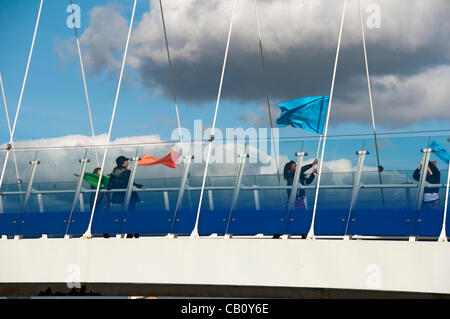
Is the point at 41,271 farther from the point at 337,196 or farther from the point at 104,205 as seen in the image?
the point at 337,196

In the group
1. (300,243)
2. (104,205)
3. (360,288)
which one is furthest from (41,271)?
(360,288)

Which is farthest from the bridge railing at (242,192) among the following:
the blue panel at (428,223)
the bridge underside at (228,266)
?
the bridge underside at (228,266)

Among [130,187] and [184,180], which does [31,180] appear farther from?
[184,180]

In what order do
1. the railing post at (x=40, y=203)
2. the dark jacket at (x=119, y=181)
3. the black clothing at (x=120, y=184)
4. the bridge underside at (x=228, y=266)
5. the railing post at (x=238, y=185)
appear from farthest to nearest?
1. the railing post at (x=40, y=203)
2. the dark jacket at (x=119, y=181)
3. the black clothing at (x=120, y=184)
4. the railing post at (x=238, y=185)
5. the bridge underside at (x=228, y=266)

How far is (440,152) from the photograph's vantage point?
12398 millimetres

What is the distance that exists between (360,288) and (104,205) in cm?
560

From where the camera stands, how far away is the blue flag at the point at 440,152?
40.5 ft

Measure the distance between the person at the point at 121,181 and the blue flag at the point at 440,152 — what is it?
581cm

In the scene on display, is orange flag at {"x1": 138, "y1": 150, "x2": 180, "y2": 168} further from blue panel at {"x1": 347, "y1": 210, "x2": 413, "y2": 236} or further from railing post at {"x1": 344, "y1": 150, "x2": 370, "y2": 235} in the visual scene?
blue panel at {"x1": 347, "y1": 210, "x2": 413, "y2": 236}

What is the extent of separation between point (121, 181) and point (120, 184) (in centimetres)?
7

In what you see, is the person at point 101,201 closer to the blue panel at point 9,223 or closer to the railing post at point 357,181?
the blue panel at point 9,223
